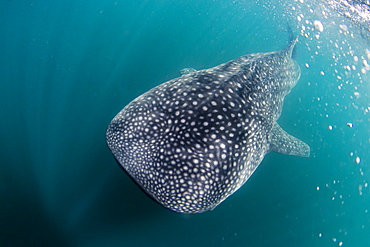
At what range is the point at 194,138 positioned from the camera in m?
3.12

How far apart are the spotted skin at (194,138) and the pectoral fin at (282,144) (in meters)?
0.57

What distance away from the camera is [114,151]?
3258mm

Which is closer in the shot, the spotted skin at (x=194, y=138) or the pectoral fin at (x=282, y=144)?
the spotted skin at (x=194, y=138)

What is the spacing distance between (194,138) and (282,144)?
8.90ft

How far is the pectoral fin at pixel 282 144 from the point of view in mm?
4652

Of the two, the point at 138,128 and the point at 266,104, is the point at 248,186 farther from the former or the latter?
the point at 138,128

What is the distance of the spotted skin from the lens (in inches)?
117

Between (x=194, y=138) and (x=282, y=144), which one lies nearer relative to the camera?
(x=194, y=138)

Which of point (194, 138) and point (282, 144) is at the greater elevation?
point (282, 144)

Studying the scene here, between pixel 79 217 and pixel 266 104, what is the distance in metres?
4.84

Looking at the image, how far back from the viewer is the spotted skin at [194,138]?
2965 mm

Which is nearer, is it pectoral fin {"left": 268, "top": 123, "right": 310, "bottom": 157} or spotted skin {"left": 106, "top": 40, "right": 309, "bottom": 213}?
spotted skin {"left": 106, "top": 40, "right": 309, "bottom": 213}

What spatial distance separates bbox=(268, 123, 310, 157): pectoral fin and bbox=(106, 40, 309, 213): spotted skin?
1.87 feet

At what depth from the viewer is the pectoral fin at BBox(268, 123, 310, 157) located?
4.65m
